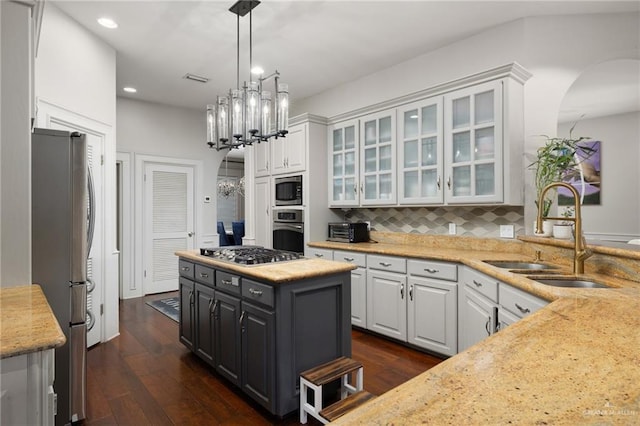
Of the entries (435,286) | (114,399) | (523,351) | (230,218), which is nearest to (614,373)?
(523,351)

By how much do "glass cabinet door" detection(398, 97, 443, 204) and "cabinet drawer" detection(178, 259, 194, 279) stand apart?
2.14m

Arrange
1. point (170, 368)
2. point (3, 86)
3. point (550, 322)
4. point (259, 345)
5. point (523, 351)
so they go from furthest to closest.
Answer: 1. point (170, 368)
2. point (259, 345)
3. point (3, 86)
4. point (550, 322)
5. point (523, 351)

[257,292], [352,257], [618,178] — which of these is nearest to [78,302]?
→ [257,292]

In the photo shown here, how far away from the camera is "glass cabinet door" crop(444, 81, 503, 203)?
2.96 metres

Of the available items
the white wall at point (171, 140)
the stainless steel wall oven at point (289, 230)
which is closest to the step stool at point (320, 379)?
the stainless steel wall oven at point (289, 230)

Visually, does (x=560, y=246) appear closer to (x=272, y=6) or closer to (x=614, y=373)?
(x=614, y=373)

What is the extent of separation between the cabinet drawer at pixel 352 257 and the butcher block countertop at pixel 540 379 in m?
2.26

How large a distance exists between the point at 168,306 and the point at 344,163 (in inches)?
118

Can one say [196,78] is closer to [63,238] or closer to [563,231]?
[63,238]

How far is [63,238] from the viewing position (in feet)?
6.37

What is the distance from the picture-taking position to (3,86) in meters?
1.57

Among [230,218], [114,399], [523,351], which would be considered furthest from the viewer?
[230,218]

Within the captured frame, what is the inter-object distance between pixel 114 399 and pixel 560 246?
3.23 meters

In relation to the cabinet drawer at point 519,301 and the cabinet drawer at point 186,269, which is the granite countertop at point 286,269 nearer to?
the cabinet drawer at point 186,269
